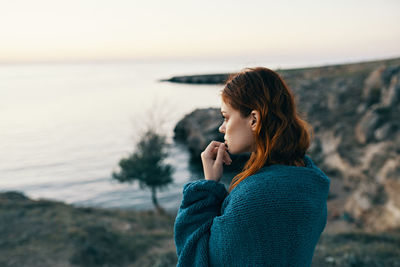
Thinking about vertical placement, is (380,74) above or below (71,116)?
above

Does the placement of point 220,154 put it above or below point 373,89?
above

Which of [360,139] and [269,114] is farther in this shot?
[360,139]

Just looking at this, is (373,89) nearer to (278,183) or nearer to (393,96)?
(393,96)

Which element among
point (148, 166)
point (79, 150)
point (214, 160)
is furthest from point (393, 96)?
point (79, 150)

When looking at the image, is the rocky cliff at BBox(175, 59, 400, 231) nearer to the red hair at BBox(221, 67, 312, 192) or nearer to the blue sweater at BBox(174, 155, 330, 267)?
the red hair at BBox(221, 67, 312, 192)

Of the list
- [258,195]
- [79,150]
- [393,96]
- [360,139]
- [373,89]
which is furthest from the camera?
[79,150]

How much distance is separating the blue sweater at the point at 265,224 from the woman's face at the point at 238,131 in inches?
5.9

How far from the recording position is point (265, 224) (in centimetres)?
130

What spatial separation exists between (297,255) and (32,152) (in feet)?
153

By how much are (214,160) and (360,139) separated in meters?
27.9

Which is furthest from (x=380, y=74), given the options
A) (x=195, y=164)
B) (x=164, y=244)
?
(x=164, y=244)

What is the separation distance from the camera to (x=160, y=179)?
21391 mm

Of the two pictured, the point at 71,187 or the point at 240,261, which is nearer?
the point at 240,261

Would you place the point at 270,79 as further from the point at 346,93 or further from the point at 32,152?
the point at 32,152
